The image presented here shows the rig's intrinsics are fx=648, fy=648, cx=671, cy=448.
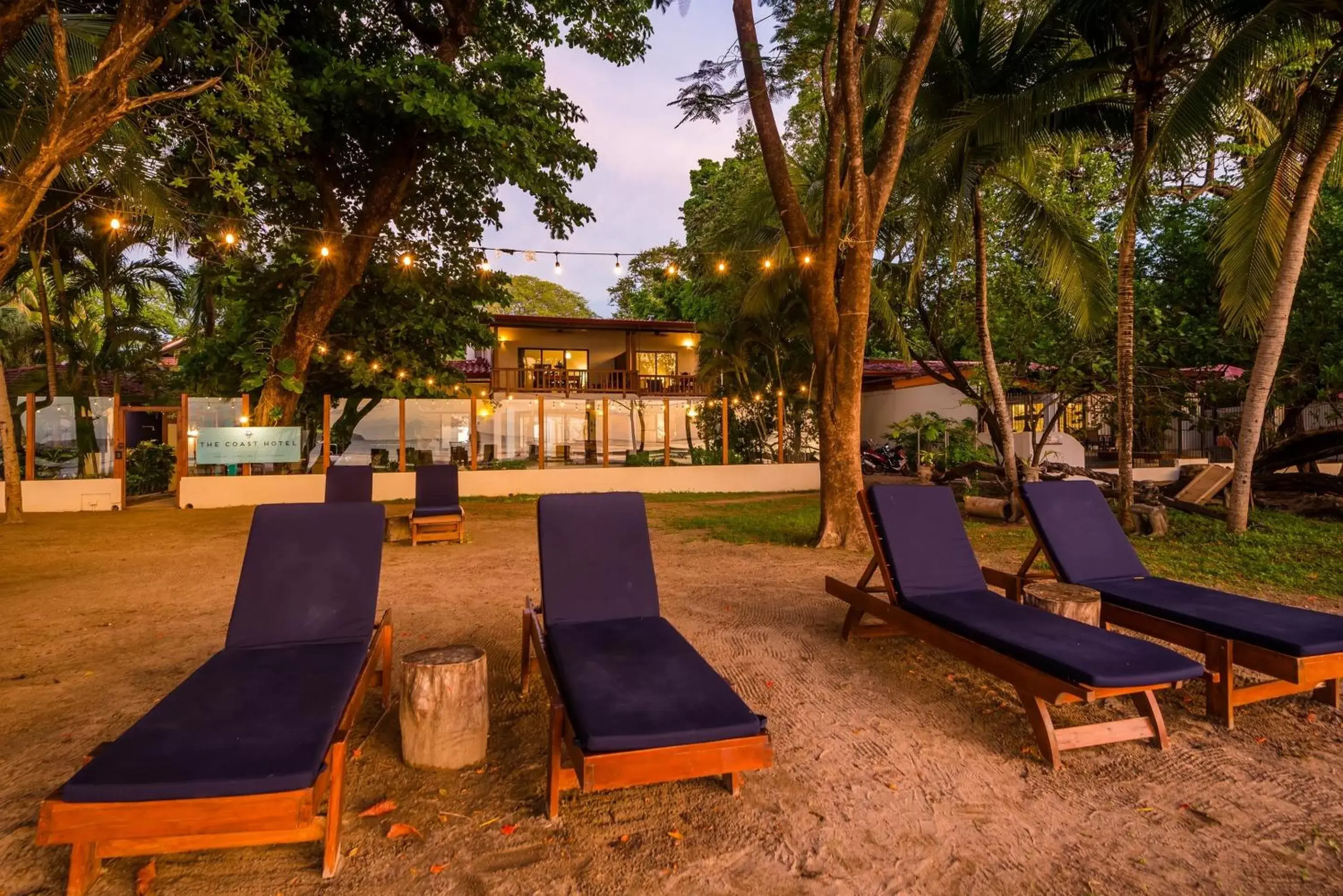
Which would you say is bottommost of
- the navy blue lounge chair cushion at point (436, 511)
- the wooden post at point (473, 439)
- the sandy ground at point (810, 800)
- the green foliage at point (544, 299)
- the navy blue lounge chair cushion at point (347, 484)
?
the sandy ground at point (810, 800)

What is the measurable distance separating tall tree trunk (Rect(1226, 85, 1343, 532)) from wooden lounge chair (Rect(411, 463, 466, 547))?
9776mm

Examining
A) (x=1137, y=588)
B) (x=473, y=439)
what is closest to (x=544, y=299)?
(x=473, y=439)

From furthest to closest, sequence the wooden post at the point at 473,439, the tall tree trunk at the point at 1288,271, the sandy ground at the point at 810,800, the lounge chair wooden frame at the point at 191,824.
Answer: the wooden post at the point at 473,439 → the tall tree trunk at the point at 1288,271 → the sandy ground at the point at 810,800 → the lounge chair wooden frame at the point at 191,824

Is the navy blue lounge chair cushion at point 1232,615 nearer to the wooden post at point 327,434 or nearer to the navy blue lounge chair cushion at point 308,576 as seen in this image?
the navy blue lounge chair cushion at point 308,576

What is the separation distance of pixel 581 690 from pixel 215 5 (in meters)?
10.3

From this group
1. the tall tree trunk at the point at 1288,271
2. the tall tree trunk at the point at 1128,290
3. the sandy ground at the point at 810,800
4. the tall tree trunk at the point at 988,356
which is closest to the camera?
the sandy ground at the point at 810,800

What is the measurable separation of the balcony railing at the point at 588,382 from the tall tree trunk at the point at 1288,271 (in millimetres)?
15560

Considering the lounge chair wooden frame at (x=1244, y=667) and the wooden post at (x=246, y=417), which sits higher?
the wooden post at (x=246, y=417)

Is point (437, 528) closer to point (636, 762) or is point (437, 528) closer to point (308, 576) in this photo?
point (308, 576)

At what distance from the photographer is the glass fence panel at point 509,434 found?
1502 cm

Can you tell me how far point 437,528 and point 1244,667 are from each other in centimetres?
828

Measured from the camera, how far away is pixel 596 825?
2527 mm

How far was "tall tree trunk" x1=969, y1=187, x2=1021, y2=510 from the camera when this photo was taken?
941 cm

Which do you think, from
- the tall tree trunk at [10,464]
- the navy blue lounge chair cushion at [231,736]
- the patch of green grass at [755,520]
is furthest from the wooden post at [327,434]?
the navy blue lounge chair cushion at [231,736]
